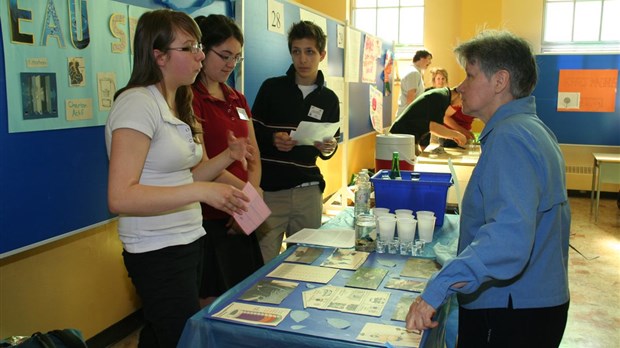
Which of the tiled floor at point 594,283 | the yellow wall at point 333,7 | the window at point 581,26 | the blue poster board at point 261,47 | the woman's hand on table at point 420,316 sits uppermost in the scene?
the yellow wall at point 333,7

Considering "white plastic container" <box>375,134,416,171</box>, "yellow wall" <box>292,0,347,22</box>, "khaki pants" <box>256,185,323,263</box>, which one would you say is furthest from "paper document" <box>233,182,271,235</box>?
"yellow wall" <box>292,0,347,22</box>

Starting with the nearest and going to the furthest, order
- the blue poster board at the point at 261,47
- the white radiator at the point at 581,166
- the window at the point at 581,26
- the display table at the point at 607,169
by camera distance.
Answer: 1. the blue poster board at the point at 261,47
2. the display table at the point at 607,169
3. the white radiator at the point at 581,166
4. the window at the point at 581,26

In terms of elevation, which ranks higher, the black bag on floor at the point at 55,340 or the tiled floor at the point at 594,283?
the black bag on floor at the point at 55,340

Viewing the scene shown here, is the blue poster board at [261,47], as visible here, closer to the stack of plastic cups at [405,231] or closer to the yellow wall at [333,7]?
the stack of plastic cups at [405,231]

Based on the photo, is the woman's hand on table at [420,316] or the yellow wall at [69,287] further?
the yellow wall at [69,287]

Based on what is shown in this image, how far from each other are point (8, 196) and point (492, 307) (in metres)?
1.40

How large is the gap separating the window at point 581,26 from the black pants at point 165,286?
21.7 ft

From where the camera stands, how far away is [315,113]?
2.45 m

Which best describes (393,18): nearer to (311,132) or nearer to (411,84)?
(411,84)

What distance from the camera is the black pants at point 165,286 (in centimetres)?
141

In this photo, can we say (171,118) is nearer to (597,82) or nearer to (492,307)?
(492,307)

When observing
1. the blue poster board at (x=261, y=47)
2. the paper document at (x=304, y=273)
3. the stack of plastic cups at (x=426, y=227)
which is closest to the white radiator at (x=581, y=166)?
the blue poster board at (x=261, y=47)

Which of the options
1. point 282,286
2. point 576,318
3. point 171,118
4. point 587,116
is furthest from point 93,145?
point 587,116

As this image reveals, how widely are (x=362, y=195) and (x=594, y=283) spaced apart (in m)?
2.36
